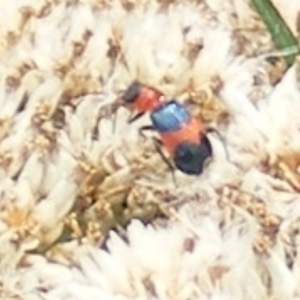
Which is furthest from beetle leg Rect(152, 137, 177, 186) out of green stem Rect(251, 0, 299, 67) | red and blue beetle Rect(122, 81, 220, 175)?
green stem Rect(251, 0, 299, 67)

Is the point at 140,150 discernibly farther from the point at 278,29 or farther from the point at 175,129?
the point at 278,29

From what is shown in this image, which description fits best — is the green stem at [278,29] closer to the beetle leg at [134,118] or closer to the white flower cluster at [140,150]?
the white flower cluster at [140,150]

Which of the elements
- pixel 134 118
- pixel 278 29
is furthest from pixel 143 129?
pixel 278 29

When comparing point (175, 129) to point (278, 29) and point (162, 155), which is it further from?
point (278, 29)

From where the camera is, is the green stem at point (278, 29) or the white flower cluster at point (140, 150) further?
the green stem at point (278, 29)

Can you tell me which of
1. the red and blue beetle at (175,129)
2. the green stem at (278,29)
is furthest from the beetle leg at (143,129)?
the green stem at (278,29)

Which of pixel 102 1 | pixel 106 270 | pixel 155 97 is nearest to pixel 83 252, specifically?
pixel 106 270

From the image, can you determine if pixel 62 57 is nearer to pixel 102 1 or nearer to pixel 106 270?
pixel 102 1
